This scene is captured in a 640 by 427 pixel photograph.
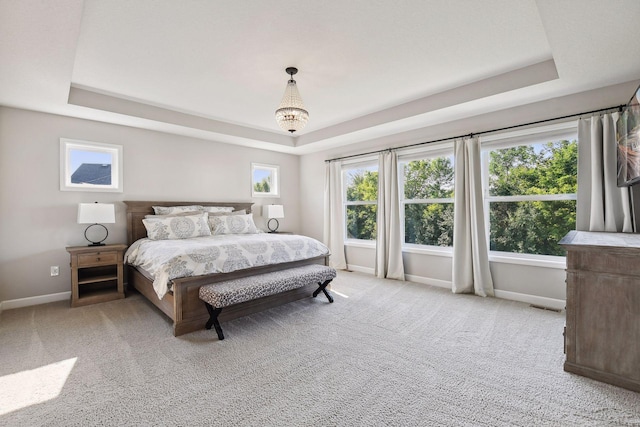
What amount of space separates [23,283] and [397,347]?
14.4 ft

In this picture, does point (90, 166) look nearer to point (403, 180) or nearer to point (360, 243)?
point (360, 243)

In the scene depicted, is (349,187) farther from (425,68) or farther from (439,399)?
(439,399)

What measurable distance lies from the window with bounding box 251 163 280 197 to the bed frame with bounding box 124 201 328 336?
1935mm

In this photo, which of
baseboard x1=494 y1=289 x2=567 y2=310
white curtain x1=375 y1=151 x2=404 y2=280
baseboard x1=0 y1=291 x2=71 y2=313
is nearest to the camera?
baseboard x1=494 y1=289 x2=567 y2=310

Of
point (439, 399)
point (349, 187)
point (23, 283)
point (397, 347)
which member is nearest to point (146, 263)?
point (23, 283)

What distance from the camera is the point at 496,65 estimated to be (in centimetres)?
293

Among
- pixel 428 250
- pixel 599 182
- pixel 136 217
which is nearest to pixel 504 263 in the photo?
pixel 428 250

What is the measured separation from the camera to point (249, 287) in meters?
2.78

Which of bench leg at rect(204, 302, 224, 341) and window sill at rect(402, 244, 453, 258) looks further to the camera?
window sill at rect(402, 244, 453, 258)

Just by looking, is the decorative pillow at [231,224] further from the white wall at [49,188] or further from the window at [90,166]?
the window at [90,166]

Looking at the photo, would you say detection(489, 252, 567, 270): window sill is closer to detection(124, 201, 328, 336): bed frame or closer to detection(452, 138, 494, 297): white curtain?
detection(452, 138, 494, 297): white curtain

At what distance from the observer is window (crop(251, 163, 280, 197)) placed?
5.76 metres

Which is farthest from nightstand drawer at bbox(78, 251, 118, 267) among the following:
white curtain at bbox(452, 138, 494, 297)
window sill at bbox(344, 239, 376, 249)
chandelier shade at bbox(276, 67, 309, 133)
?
white curtain at bbox(452, 138, 494, 297)

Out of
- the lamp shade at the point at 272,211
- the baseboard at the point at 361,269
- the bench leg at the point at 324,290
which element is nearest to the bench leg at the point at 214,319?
the bench leg at the point at 324,290
